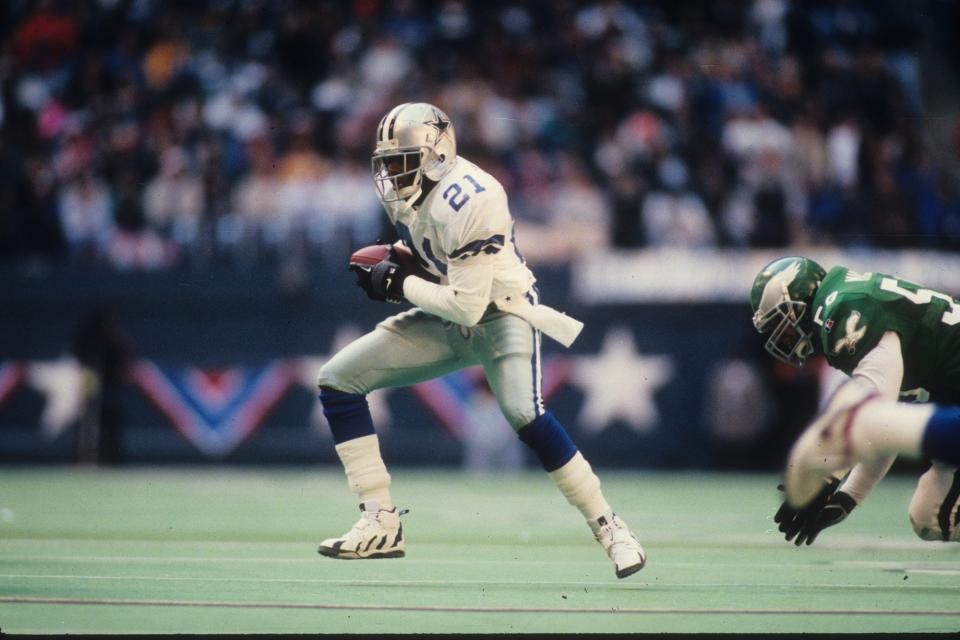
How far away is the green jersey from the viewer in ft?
20.2

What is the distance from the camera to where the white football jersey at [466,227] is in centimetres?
686

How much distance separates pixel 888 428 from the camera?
5.16 meters

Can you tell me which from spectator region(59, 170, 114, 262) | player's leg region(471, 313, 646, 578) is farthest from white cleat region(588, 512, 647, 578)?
spectator region(59, 170, 114, 262)

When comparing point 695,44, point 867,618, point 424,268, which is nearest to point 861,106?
point 695,44

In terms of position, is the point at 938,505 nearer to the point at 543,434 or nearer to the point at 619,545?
the point at 619,545

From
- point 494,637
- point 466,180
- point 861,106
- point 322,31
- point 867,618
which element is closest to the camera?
point 494,637

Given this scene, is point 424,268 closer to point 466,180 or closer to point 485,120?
point 466,180

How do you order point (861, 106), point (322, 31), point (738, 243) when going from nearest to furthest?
1. point (738, 243)
2. point (861, 106)
3. point (322, 31)

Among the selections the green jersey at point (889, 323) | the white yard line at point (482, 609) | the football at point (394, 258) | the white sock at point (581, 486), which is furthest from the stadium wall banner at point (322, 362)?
the white yard line at point (482, 609)

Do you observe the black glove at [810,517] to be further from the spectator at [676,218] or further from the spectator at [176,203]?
the spectator at [176,203]

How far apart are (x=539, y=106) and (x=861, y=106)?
3.63m

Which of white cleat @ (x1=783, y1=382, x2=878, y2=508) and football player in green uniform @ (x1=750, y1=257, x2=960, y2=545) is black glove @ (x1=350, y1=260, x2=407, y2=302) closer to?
football player in green uniform @ (x1=750, y1=257, x2=960, y2=545)

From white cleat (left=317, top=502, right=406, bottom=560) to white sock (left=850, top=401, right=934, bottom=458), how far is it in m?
2.85

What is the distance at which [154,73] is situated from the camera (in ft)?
57.6
